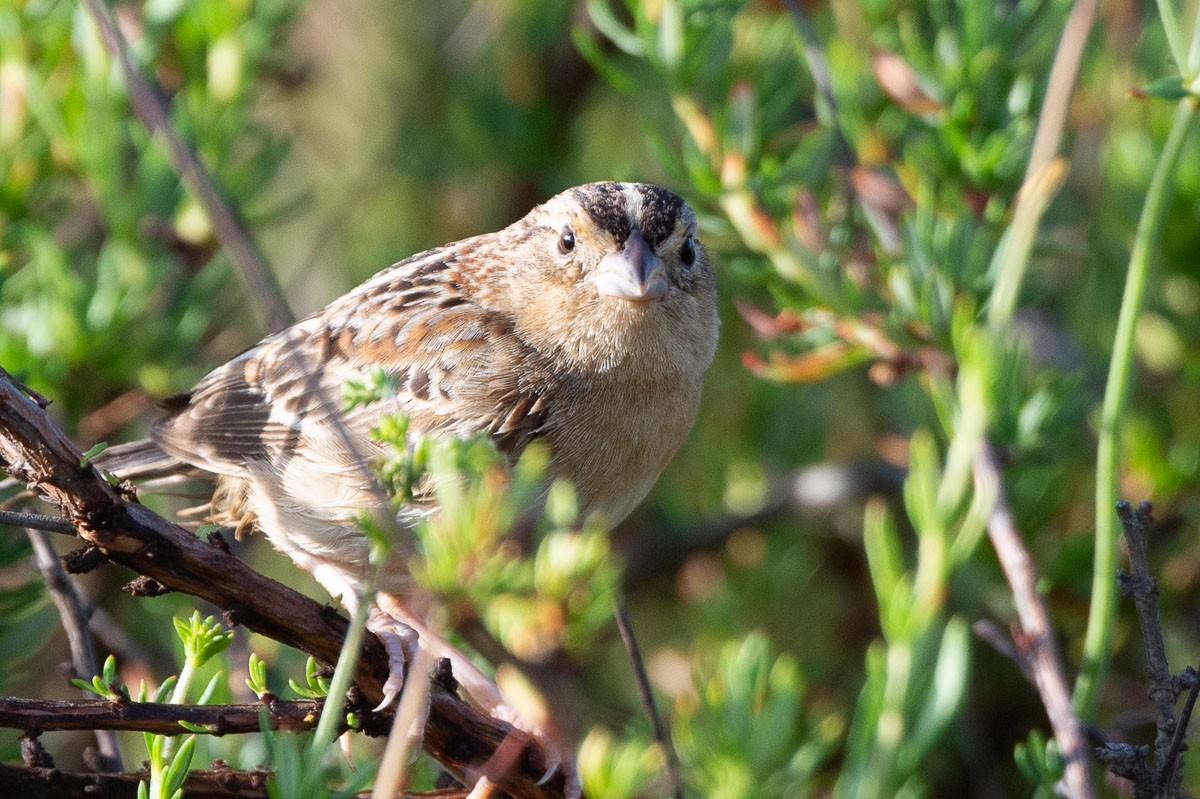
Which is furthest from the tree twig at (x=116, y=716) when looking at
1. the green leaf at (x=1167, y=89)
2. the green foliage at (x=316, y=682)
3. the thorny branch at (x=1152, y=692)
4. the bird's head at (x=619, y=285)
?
the green leaf at (x=1167, y=89)

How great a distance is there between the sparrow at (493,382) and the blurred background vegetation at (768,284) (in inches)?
9.2

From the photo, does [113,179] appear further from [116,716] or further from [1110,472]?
[1110,472]

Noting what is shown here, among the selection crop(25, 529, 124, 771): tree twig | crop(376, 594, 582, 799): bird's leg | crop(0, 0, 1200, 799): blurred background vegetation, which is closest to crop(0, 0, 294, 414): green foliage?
crop(0, 0, 1200, 799): blurred background vegetation

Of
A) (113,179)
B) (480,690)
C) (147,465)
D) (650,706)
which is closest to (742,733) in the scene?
(650,706)

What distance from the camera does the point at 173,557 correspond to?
216 cm

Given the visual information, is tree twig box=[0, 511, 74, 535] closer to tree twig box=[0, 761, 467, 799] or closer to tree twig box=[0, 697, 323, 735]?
tree twig box=[0, 697, 323, 735]

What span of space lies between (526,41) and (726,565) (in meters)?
2.45

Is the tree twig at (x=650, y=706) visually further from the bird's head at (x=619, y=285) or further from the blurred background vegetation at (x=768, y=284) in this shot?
the bird's head at (x=619, y=285)

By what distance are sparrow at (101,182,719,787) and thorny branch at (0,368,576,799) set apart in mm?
771

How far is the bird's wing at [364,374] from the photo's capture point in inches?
140

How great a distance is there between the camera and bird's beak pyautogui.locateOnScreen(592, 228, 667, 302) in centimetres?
357

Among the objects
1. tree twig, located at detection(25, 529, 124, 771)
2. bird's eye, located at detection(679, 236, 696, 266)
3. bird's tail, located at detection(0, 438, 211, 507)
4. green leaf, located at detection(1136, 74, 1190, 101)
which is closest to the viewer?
green leaf, located at detection(1136, 74, 1190, 101)

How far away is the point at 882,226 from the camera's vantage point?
3453mm

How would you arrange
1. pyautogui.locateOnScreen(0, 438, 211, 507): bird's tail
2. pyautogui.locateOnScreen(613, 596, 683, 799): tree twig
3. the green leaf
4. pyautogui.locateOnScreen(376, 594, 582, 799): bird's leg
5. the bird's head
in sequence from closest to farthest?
pyautogui.locateOnScreen(613, 596, 683, 799): tree twig → the green leaf → pyautogui.locateOnScreen(376, 594, 582, 799): bird's leg → the bird's head → pyautogui.locateOnScreen(0, 438, 211, 507): bird's tail
